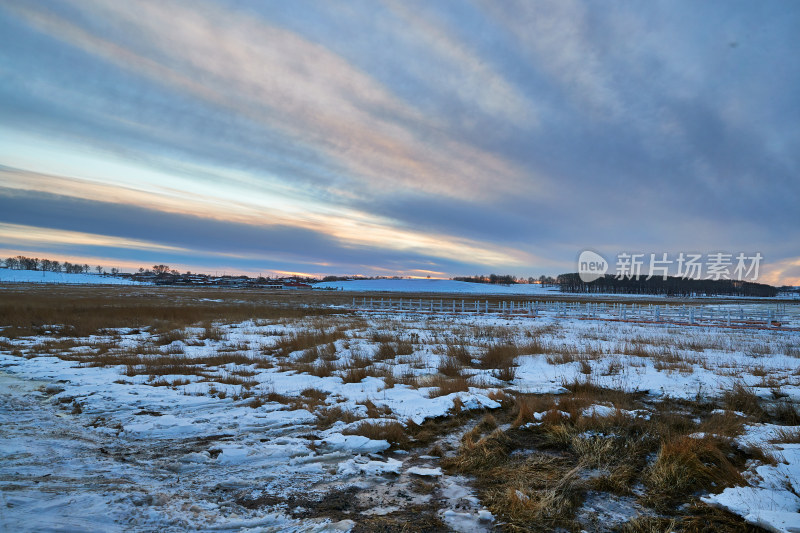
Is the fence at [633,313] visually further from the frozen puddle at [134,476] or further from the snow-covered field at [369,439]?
the frozen puddle at [134,476]

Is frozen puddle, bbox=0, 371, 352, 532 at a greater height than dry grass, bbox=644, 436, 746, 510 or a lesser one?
lesser

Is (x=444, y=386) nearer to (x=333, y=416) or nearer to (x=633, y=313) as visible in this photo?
(x=333, y=416)

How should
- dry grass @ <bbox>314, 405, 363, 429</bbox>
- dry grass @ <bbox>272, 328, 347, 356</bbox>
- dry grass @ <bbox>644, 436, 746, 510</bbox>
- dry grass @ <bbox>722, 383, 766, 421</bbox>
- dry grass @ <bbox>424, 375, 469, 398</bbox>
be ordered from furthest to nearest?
1. dry grass @ <bbox>272, 328, 347, 356</bbox>
2. dry grass @ <bbox>424, 375, 469, 398</bbox>
3. dry grass @ <bbox>722, 383, 766, 421</bbox>
4. dry grass @ <bbox>314, 405, 363, 429</bbox>
5. dry grass @ <bbox>644, 436, 746, 510</bbox>

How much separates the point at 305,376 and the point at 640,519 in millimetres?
8761

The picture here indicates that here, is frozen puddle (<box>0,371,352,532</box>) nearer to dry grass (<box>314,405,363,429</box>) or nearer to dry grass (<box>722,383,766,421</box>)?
dry grass (<box>314,405,363,429</box>)

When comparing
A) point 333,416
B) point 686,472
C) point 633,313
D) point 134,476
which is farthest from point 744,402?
point 633,313

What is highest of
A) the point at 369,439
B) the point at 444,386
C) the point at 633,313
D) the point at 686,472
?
the point at 633,313

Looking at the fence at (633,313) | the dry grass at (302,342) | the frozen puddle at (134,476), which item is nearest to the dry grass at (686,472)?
the frozen puddle at (134,476)

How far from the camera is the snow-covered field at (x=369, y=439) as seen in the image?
4227 mm

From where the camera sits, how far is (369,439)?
646cm

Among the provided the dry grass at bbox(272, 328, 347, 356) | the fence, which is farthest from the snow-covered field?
the fence

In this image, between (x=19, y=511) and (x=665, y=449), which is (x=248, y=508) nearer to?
(x=19, y=511)

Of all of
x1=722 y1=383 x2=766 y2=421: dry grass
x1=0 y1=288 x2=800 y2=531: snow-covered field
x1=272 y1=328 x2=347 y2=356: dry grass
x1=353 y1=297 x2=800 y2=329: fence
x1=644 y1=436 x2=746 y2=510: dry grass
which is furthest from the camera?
x1=353 y1=297 x2=800 y2=329: fence

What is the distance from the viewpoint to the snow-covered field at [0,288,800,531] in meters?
4.23
